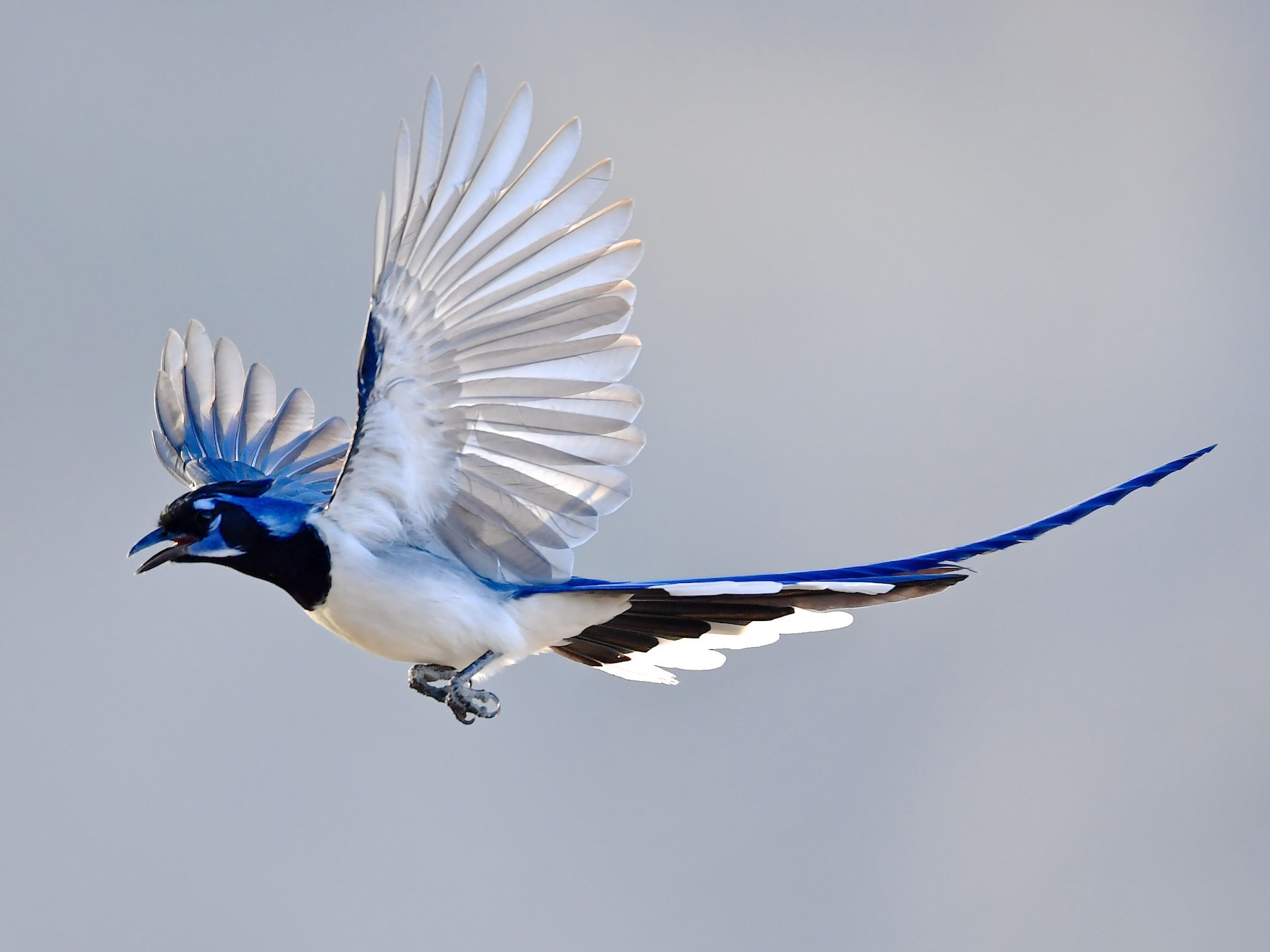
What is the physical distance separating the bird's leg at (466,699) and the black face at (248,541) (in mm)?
215

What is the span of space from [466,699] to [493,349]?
1.56ft

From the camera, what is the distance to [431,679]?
6.91ft

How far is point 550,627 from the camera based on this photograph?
2172 mm

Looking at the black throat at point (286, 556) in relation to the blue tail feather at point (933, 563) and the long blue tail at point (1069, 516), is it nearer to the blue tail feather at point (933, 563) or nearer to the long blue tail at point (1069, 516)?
the blue tail feather at point (933, 563)

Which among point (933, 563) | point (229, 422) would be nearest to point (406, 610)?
point (933, 563)

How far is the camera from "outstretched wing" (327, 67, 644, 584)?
6.51ft

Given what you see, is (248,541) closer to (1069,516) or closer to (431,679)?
(431,679)

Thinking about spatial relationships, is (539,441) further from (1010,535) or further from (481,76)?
(1010,535)

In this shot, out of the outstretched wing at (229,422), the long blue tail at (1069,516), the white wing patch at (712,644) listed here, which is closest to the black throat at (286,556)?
the white wing patch at (712,644)

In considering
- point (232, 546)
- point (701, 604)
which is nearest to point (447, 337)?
point (232, 546)

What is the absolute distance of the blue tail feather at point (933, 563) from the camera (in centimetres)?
190

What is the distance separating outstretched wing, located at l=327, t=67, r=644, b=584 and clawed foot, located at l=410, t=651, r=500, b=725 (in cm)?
19

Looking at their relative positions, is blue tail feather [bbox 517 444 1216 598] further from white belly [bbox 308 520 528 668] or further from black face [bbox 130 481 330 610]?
black face [bbox 130 481 330 610]

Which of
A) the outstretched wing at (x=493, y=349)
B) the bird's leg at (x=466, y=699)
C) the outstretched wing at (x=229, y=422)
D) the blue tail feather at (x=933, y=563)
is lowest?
the bird's leg at (x=466, y=699)
